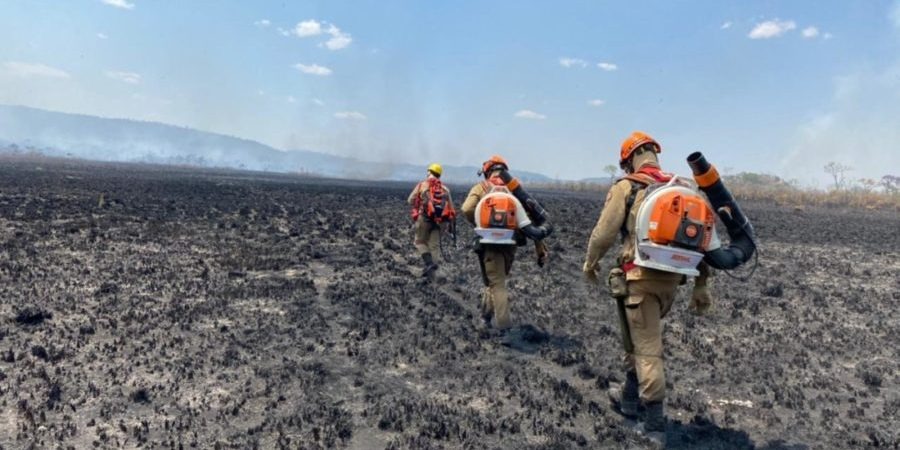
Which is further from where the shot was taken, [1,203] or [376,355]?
[1,203]

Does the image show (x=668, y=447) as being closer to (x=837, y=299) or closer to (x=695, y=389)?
(x=695, y=389)

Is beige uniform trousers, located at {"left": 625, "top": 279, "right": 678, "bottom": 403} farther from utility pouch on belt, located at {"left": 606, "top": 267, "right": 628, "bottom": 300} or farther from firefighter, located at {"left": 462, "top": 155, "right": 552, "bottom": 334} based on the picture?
firefighter, located at {"left": 462, "top": 155, "right": 552, "bottom": 334}

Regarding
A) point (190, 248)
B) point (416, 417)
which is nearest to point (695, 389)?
Result: point (416, 417)

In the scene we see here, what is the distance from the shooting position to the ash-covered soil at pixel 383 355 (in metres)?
4.83

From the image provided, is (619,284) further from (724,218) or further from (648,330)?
(724,218)

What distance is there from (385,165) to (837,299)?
15626cm

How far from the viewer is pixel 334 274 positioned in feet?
35.9

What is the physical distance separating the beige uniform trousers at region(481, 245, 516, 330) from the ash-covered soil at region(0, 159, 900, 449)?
413mm

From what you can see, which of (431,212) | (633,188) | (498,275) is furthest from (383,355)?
(431,212)

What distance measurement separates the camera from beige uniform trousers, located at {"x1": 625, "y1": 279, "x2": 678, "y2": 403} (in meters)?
4.59

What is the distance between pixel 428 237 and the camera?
10.6m

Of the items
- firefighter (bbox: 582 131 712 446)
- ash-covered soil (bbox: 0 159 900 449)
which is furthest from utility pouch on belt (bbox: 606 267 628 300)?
ash-covered soil (bbox: 0 159 900 449)

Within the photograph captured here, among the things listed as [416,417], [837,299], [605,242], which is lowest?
[416,417]

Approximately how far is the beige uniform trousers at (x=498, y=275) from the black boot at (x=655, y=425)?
2.59 meters
